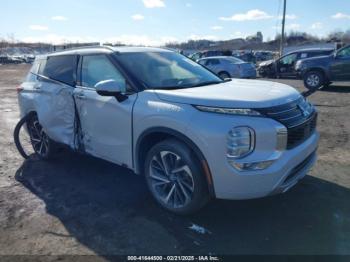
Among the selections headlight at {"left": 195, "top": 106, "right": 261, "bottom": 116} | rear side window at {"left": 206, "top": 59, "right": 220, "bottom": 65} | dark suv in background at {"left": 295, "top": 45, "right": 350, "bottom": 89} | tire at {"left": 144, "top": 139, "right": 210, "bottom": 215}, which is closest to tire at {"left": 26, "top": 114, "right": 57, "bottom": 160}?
tire at {"left": 144, "top": 139, "right": 210, "bottom": 215}

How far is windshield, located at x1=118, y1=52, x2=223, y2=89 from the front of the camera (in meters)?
4.31

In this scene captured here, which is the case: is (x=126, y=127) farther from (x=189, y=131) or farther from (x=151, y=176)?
(x=189, y=131)

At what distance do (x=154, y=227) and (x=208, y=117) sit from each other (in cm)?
128

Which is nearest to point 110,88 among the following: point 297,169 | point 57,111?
point 57,111

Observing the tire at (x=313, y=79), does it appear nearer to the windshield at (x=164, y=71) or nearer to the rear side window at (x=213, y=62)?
the rear side window at (x=213, y=62)

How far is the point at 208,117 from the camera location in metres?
3.46

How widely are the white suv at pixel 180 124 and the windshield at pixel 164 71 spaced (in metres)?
0.01

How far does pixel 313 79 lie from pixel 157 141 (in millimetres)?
12749

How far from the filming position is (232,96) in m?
3.67

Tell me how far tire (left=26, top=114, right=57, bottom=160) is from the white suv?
38cm

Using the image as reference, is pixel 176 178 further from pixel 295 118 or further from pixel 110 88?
pixel 295 118

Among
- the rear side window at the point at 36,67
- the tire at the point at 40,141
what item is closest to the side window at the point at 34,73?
the rear side window at the point at 36,67

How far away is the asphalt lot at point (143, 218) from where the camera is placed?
3.41 metres

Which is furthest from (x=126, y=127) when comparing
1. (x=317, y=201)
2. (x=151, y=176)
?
(x=317, y=201)
